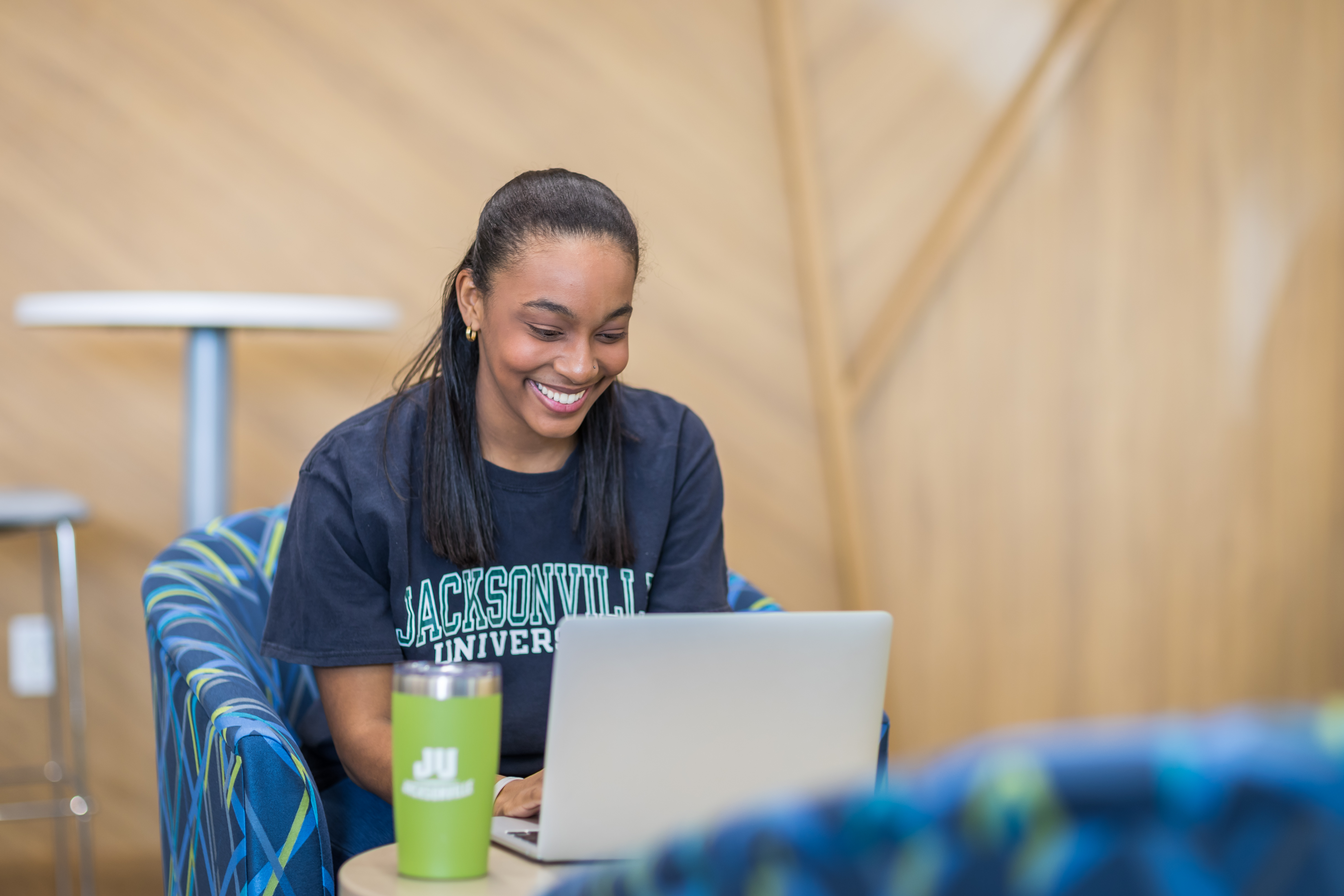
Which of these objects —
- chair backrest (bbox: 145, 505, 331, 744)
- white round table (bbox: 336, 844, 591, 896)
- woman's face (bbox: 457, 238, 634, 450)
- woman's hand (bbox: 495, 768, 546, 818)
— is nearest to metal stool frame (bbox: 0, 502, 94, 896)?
chair backrest (bbox: 145, 505, 331, 744)

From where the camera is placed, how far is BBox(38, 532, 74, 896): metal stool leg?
253 cm

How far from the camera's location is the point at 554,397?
1.40 m

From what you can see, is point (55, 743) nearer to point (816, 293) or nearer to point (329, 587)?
point (329, 587)

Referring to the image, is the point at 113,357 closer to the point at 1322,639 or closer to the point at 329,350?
the point at 329,350

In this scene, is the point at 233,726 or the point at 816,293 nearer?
→ the point at 233,726

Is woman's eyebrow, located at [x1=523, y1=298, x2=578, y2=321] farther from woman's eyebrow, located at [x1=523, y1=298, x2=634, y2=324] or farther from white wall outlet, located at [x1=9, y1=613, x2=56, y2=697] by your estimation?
white wall outlet, located at [x1=9, y1=613, x2=56, y2=697]

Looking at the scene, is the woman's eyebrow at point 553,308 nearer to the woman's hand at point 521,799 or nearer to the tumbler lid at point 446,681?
the woman's hand at point 521,799

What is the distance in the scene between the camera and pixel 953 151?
297cm

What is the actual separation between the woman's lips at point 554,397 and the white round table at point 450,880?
22.9 inches

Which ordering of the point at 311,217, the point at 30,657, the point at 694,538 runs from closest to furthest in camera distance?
the point at 694,538 < the point at 30,657 < the point at 311,217

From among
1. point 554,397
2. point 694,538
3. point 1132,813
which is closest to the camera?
point 1132,813

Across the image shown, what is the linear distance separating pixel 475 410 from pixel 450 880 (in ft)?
2.39

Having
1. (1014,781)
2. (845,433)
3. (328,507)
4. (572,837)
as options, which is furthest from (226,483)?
(1014,781)

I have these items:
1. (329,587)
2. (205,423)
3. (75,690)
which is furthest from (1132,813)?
(75,690)
